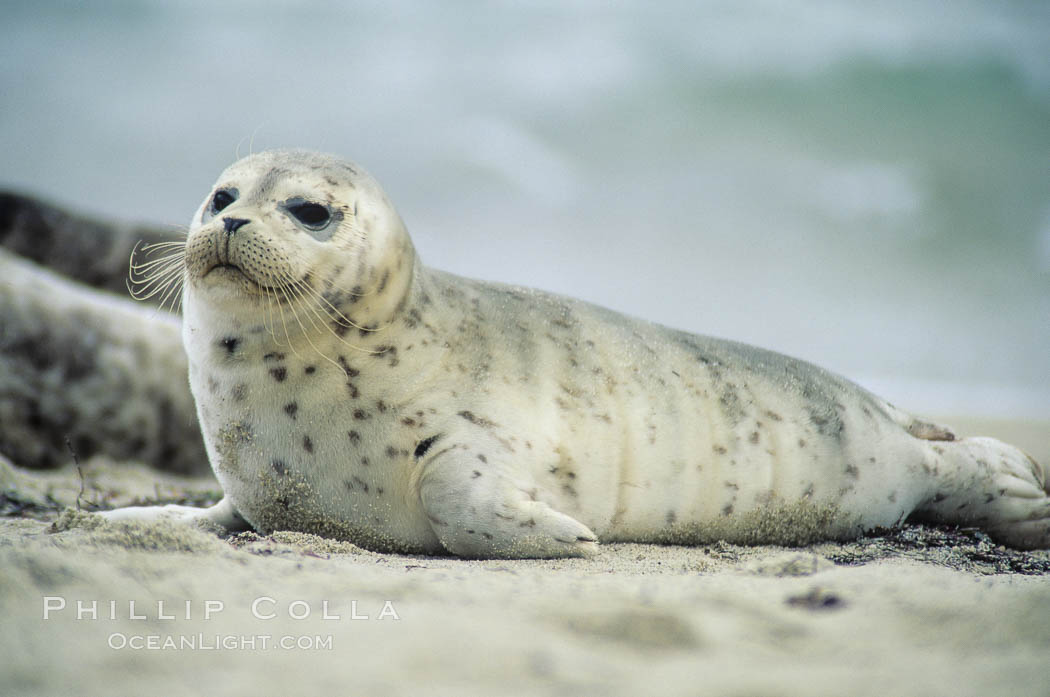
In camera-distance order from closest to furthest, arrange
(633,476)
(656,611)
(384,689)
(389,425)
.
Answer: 1. (384,689)
2. (656,611)
3. (389,425)
4. (633,476)

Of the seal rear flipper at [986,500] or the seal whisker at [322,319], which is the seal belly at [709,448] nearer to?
the seal rear flipper at [986,500]

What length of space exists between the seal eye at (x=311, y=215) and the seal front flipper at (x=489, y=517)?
774 mm

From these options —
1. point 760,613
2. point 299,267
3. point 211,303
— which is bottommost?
point 760,613

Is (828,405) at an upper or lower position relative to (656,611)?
upper

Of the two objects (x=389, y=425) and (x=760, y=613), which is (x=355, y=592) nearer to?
(x=760, y=613)

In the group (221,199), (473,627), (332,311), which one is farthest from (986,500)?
(221,199)

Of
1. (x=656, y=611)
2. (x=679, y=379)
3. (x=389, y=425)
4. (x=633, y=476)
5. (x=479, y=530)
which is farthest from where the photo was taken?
(x=679, y=379)

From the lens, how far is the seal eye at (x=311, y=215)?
249 cm

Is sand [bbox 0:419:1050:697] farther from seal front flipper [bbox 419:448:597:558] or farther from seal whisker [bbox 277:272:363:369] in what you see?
seal whisker [bbox 277:272:363:369]

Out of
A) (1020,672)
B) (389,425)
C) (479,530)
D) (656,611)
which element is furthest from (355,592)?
(1020,672)

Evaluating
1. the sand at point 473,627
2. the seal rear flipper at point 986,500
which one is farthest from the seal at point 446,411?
the sand at point 473,627

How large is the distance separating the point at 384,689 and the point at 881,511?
2.44 m

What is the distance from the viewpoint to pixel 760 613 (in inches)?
59.1

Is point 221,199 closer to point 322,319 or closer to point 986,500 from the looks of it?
point 322,319
